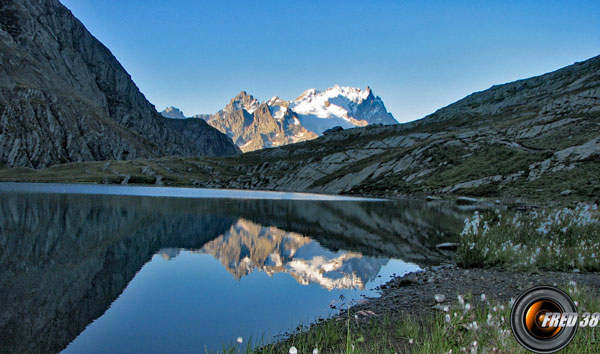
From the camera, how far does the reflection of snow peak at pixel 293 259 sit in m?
18.4

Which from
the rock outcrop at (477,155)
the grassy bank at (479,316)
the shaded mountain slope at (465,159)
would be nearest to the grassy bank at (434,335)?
the grassy bank at (479,316)

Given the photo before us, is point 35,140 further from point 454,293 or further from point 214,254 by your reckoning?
point 454,293

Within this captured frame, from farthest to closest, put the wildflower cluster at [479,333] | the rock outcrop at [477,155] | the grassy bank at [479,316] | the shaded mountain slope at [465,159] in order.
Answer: the shaded mountain slope at [465,159], the rock outcrop at [477,155], the grassy bank at [479,316], the wildflower cluster at [479,333]

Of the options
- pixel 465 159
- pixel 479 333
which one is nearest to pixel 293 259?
pixel 479 333

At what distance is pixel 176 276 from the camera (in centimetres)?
1812

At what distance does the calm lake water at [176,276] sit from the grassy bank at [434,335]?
1.46 metres

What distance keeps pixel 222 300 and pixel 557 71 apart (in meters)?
217

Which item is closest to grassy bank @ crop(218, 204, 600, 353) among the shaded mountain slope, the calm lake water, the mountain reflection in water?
the calm lake water

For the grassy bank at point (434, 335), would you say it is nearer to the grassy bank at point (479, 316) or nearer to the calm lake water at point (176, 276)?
the grassy bank at point (479, 316)

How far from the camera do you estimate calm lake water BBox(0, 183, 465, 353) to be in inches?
438

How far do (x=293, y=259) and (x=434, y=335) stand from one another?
14.8 meters

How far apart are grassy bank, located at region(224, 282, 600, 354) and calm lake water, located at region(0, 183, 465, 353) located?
146 cm

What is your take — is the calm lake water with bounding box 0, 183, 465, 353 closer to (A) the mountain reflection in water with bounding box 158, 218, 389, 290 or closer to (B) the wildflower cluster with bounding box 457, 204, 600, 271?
(A) the mountain reflection in water with bounding box 158, 218, 389, 290

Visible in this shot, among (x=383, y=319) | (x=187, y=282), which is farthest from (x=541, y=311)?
(x=187, y=282)
